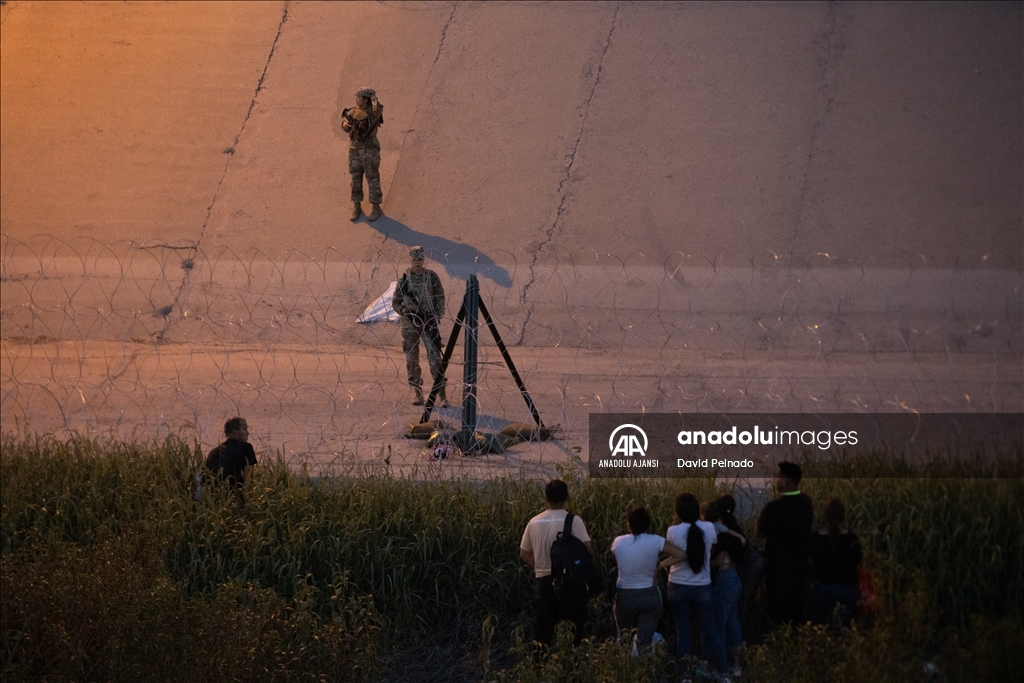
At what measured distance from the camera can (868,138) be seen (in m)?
12.0

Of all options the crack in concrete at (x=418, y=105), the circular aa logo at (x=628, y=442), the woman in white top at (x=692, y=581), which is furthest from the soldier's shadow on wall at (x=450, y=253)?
the woman in white top at (x=692, y=581)

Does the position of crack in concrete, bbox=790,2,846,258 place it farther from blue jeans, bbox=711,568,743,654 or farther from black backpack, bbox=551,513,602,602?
black backpack, bbox=551,513,602,602

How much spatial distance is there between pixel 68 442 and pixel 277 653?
2905mm

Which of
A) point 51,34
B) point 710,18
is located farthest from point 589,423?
point 51,34

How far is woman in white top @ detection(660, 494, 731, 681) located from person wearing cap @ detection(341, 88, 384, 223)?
22.1 ft

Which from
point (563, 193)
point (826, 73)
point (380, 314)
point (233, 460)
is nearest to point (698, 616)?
point (233, 460)

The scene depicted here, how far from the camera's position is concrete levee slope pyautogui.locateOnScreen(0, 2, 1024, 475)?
9.01 m

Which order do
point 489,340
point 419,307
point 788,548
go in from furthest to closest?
point 489,340, point 419,307, point 788,548

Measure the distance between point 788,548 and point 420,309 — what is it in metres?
3.73

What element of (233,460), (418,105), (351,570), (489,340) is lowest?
(351,570)

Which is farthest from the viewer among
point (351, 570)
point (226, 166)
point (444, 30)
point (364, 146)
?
point (444, 30)

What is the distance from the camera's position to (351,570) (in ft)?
20.4

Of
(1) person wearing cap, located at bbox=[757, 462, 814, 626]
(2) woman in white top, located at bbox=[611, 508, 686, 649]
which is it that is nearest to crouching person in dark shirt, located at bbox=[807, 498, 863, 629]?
(1) person wearing cap, located at bbox=[757, 462, 814, 626]

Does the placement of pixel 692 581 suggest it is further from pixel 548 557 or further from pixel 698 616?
pixel 548 557
